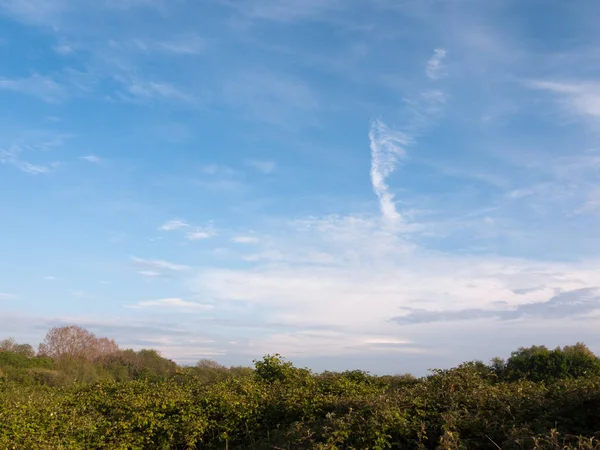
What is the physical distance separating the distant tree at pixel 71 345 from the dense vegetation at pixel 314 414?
27.0m

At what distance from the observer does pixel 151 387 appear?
12070 mm

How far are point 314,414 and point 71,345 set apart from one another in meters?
33.8

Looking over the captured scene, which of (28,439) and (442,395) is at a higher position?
(442,395)

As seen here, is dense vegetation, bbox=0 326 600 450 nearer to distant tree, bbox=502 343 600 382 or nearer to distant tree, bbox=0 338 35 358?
distant tree, bbox=502 343 600 382

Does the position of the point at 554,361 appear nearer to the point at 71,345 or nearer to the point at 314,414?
the point at 314,414

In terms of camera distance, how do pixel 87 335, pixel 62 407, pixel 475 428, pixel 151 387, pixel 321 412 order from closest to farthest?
1. pixel 475 428
2. pixel 321 412
3. pixel 62 407
4. pixel 151 387
5. pixel 87 335

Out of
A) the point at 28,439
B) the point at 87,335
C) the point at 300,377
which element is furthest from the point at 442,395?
the point at 87,335

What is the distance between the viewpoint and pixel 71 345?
3697 cm

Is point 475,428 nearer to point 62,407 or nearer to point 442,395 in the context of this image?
point 442,395

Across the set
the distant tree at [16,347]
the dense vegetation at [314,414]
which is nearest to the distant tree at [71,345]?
the distant tree at [16,347]

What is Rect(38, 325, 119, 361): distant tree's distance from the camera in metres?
36.7

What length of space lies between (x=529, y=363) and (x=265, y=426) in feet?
48.0

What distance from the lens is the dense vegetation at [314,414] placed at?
6133mm

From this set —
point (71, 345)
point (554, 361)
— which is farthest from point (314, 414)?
point (71, 345)
